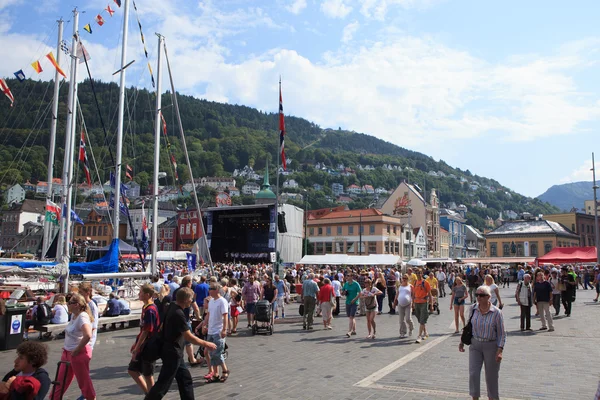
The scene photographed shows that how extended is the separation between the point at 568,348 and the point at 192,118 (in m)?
190

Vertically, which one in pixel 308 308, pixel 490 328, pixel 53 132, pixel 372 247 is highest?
pixel 53 132

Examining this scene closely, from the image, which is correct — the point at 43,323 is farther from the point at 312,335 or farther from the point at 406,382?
the point at 406,382

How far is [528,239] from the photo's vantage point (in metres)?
82.0

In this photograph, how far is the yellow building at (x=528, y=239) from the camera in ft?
263

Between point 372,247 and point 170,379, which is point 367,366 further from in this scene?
point 372,247

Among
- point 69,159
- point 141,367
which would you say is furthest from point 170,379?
point 69,159

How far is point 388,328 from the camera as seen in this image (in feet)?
48.1

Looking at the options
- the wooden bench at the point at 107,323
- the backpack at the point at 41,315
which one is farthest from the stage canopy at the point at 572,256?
the backpack at the point at 41,315

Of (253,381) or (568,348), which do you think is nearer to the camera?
(253,381)

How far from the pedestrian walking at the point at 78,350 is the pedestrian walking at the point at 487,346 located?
471 centimetres

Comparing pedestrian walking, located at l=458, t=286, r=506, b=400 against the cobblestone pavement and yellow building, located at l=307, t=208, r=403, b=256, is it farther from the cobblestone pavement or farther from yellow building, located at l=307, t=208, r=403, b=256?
yellow building, located at l=307, t=208, r=403, b=256

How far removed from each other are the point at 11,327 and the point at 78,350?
6.85 m

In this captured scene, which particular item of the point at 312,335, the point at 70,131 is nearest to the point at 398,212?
the point at 70,131

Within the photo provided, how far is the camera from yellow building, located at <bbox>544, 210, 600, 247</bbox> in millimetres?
93562
